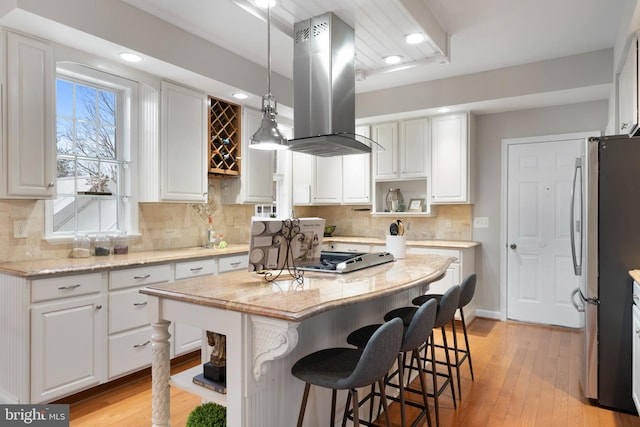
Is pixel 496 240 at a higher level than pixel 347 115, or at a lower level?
lower

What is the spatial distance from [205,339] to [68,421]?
1130mm

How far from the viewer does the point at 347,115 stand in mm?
2957

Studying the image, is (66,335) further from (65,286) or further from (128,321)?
(128,321)

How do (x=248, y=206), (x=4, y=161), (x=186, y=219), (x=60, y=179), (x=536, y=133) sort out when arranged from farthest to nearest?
(x=248, y=206)
(x=536, y=133)
(x=186, y=219)
(x=60, y=179)
(x=4, y=161)

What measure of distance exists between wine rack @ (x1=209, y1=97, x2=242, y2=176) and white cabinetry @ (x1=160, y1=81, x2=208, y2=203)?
17 cm

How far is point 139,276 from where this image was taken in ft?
9.92

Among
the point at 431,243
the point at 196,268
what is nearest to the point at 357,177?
the point at 431,243

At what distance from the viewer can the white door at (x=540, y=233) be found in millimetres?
4352

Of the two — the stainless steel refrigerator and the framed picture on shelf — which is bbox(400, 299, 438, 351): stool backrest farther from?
the framed picture on shelf

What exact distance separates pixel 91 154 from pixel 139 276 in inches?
46.7

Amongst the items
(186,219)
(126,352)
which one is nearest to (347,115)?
(186,219)

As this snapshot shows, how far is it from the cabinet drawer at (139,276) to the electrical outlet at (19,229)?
2.33 ft

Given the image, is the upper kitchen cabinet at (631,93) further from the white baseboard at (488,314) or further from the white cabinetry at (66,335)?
the white cabinetry at (66,335)

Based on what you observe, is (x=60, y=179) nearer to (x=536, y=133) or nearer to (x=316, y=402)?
(x=316, y=402)
